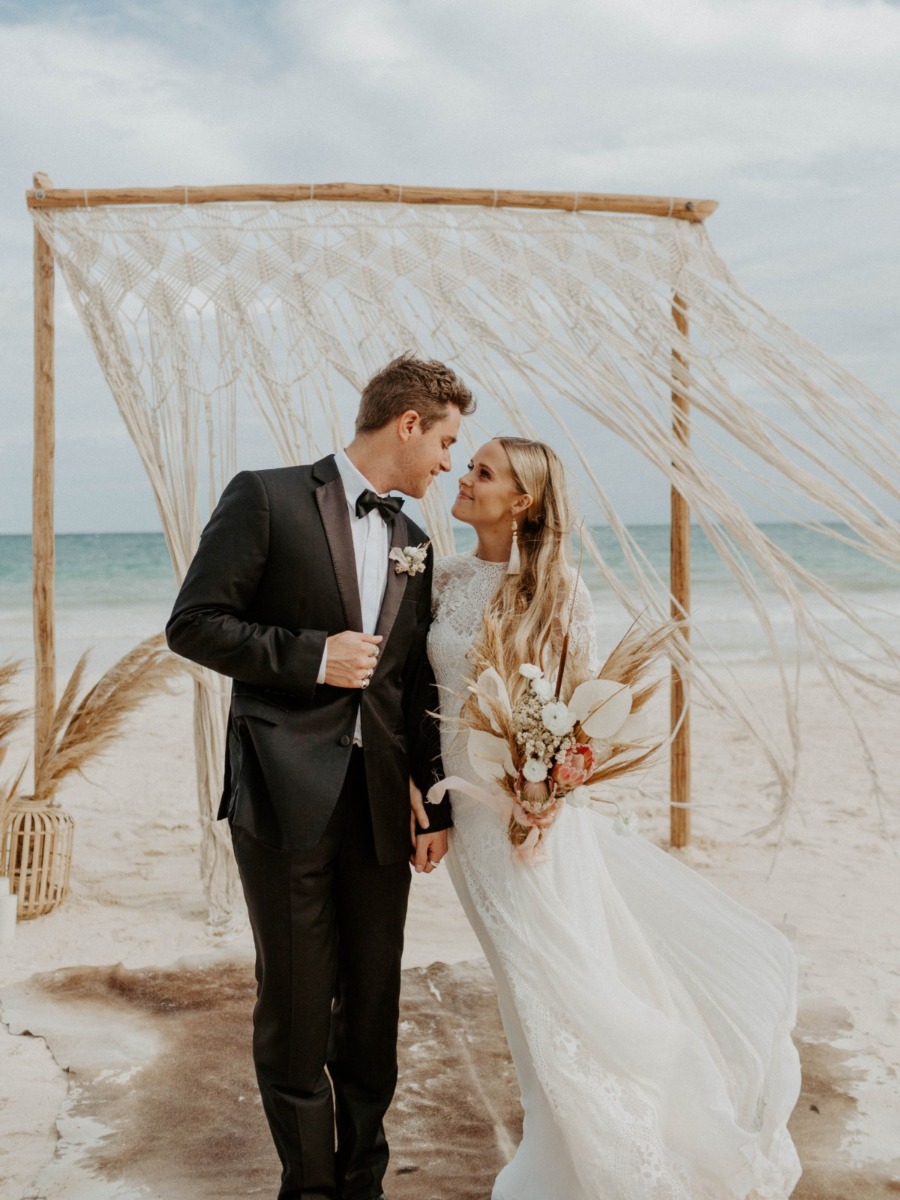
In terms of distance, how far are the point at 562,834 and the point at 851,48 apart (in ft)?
18.0

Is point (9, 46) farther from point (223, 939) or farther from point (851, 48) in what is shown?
point (223, 939)

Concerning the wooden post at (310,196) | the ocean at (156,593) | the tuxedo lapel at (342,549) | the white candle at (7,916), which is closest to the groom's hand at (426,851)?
the tuxedo lapel at (342,549)

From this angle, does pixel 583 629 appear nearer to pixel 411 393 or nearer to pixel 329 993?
pixel 411 393

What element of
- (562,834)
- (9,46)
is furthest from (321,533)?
(9,46)

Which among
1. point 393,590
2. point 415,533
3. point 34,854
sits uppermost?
point 415,533

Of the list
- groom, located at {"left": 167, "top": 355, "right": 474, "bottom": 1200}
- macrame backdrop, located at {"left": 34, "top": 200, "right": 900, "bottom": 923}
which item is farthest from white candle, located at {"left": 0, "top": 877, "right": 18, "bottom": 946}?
groom, located at {"left": 167, "top": 355, "right": 474, "bottom": 1200}

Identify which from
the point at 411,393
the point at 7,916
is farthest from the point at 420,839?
the point at 7,916

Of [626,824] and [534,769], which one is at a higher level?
[534,769]

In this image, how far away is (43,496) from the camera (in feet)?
12.8

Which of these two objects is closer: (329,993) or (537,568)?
(329,993)

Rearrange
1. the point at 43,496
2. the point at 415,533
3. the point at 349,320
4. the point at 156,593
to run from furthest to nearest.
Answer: the point at 156,593 → the point at 43,496 → the point at 349,320 → the point at 415,533

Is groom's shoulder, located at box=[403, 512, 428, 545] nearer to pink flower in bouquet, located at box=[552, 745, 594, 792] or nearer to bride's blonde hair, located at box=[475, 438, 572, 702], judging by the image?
bride's blonde hair, located at box=[475, 438, 572, 702]

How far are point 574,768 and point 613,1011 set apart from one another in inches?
20.3

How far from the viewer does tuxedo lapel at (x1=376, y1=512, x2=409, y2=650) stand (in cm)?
211
